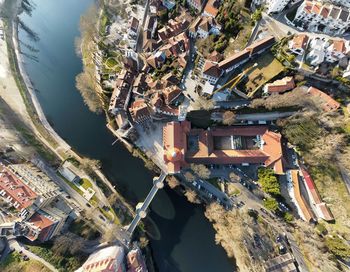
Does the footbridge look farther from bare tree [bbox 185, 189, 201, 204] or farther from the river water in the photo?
bare tree [bbox 185, 189, 201, 204]

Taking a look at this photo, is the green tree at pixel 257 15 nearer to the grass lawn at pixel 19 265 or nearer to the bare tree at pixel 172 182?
the bare tree at pixel 172 182

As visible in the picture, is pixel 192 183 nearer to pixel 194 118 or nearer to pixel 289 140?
pixel 194 118

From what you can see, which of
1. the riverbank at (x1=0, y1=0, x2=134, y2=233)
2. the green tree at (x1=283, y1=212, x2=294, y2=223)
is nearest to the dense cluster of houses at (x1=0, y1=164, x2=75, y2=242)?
the riverbank at (x1=0, y1=0, x2=134, y2=233)

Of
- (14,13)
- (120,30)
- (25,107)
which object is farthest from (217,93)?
(14,13)

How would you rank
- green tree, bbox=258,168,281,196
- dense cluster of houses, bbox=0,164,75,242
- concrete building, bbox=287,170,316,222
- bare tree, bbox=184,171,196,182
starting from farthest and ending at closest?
bare tree, bbox=184,171,196,182, green tree, bbox=258,168,281,196, concrete building, bbox=287,170,316,222, dense cluster of houses, bbox=0,164,75,242

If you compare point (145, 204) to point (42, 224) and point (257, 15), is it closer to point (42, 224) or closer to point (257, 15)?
point (42, 224)
